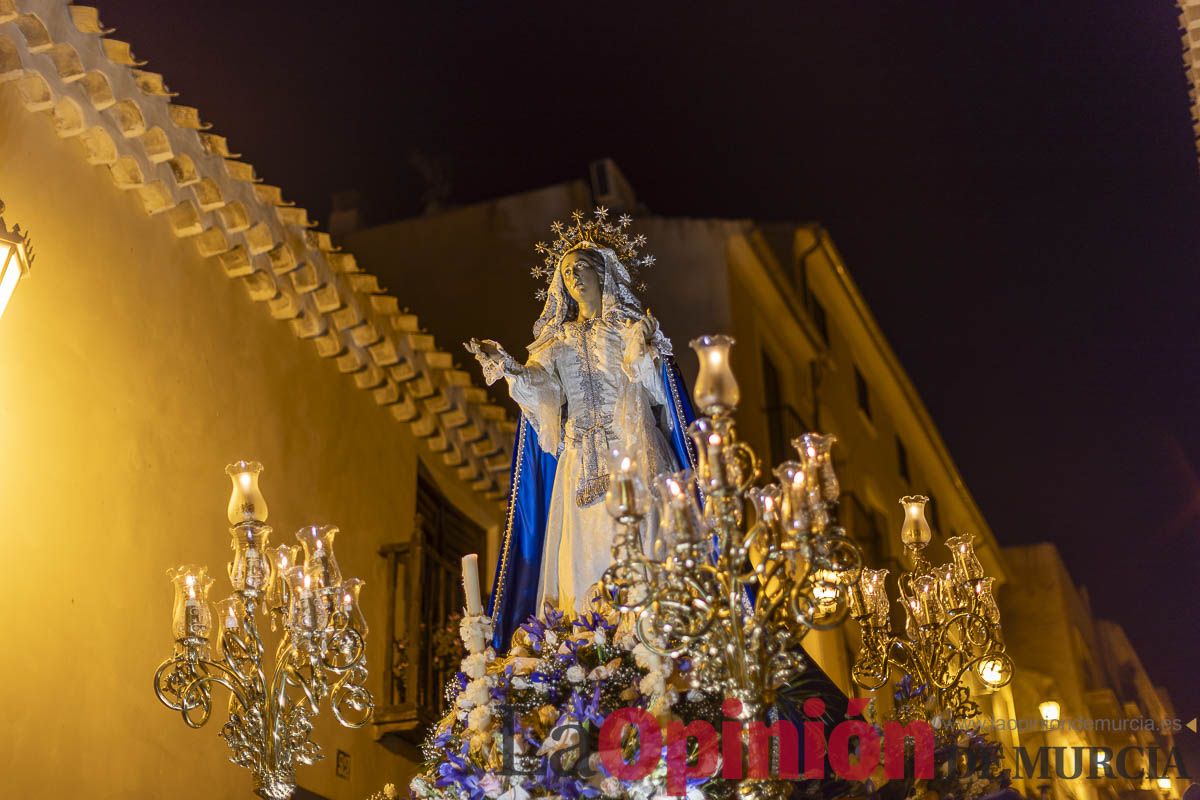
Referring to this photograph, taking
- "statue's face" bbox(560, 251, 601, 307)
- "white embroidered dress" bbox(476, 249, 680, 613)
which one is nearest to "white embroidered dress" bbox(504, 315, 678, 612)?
"white embroidered dress" bbox(476, 249, 680, 613)

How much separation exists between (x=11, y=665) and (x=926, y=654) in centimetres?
420

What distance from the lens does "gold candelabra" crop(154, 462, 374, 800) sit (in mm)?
6129

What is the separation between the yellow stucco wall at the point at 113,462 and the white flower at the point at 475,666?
237 centimetres

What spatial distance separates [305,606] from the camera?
6094 millimetres

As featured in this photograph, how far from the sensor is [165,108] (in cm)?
855

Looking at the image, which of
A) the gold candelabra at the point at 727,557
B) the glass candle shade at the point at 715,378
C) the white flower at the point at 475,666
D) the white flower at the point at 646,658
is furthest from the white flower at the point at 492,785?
the glass candle shade at the point at 715,378

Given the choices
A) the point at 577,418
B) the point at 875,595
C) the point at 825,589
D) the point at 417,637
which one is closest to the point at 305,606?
the point at 577,418

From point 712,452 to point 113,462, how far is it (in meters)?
4.08

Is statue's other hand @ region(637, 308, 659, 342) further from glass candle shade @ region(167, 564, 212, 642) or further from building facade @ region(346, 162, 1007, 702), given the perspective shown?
building facade @ region(346, 162, 1007, 702)

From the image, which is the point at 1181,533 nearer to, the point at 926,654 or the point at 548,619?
the point at 926,654

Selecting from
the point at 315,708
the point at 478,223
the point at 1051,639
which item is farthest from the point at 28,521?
the point at 1051,639

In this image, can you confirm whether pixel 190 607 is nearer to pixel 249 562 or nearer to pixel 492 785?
pixel 249 562

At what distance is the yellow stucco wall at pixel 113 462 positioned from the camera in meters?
7.10

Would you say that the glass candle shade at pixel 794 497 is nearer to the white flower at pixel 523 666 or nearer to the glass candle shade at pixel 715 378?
the glass candle shade at pixel 715 378
